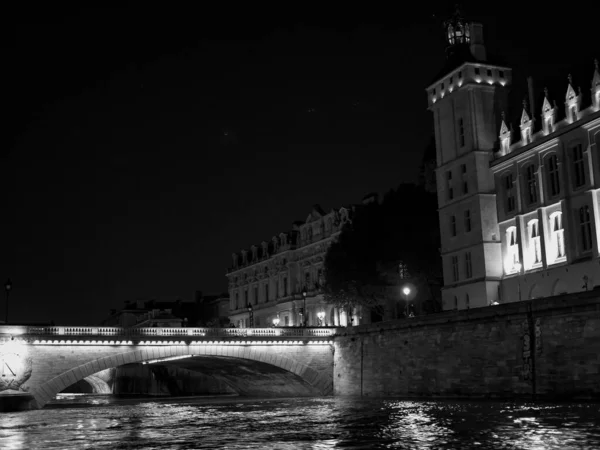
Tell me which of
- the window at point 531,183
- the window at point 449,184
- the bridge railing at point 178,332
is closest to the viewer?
the bridge railing at point 178,332

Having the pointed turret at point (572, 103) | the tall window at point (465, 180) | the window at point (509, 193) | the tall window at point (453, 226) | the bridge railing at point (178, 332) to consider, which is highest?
the pointed turret at point (572, 103)

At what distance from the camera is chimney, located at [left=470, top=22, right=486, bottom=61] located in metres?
69.2

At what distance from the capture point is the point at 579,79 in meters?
58.8

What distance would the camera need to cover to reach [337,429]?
3250cm

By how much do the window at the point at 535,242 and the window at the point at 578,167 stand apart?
5.27 m

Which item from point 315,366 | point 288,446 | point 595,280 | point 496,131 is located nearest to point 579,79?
point 496,131

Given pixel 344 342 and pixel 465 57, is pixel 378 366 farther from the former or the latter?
pixel 465 57

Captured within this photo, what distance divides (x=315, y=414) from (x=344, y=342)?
23552mm

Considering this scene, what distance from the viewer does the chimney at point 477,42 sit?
69.2 m

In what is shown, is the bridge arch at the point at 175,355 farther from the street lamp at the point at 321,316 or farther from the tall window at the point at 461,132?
the street lamp at the point at 321,316

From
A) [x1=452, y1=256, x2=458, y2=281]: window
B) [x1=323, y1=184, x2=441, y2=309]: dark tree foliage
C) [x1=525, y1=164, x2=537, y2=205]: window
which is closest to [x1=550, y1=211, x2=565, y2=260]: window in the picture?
[x1=525, y1=164, x2=537, y2=205]: window

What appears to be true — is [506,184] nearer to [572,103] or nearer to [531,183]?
[531,183]

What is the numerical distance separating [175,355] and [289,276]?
4962cm

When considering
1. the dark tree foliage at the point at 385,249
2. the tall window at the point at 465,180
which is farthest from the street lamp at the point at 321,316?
the tall window at the point at 465,180
